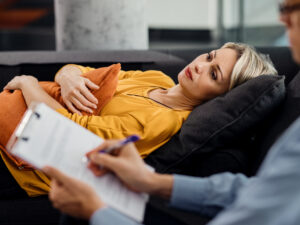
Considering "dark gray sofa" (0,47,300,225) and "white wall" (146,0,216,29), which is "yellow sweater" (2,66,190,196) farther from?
"white wall" (146,0,216,29)

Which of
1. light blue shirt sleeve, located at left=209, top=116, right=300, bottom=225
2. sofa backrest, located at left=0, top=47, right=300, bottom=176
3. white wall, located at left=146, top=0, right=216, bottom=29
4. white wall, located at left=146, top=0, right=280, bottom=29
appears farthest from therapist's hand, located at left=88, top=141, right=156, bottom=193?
white wall, located at left=146, top=0, right=216, bottom=29

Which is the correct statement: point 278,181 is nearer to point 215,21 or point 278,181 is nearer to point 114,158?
point 114,158

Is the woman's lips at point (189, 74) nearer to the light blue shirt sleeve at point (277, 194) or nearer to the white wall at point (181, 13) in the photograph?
the light blue shirt sleeve at point (277, 194)

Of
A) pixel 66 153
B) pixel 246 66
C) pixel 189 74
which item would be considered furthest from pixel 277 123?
pixel 66 153

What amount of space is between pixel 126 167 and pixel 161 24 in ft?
25.0

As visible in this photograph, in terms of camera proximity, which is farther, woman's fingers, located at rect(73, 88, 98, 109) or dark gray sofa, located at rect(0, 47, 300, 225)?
woman's fingers, located at rect(73, 88, 98, 109)

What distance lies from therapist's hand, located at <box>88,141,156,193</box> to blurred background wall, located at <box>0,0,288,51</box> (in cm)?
612

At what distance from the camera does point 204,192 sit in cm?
139

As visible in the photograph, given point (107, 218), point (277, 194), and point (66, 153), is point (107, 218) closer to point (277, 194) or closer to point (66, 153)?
point (66, 153)

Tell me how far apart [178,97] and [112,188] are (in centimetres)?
94

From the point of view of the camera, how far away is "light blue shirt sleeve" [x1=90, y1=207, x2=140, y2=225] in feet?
3.81

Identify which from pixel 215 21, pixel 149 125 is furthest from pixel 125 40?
pixel 215 21

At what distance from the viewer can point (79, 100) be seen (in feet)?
6.81

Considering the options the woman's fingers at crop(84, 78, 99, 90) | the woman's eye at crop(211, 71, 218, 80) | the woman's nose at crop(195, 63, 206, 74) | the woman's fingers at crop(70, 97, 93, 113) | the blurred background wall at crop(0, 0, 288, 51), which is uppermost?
the woman's nose at crop(195, 63, 206, 74)
